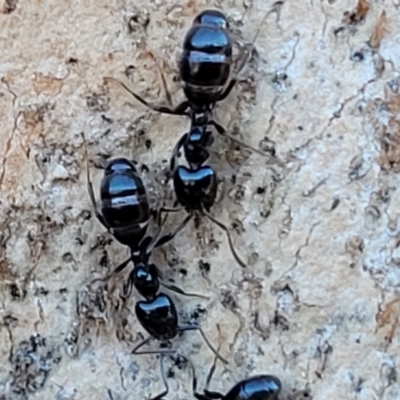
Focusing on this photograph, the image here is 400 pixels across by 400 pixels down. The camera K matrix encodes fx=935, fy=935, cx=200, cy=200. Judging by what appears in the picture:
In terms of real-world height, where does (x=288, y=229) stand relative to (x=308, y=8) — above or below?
below

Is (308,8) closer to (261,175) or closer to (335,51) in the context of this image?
(335,51)

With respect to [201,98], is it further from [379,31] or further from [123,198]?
[379,31]

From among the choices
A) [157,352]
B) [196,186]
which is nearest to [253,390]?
[157,352]

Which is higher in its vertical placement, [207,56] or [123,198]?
[207,56]

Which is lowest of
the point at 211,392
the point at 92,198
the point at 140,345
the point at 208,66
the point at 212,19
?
the point at 211,392

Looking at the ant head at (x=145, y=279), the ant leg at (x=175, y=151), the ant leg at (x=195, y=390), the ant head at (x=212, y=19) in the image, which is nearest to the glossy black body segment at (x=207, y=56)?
the ant head at (x=212, y=19)

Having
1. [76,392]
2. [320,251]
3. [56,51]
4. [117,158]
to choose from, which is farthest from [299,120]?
[76,392]

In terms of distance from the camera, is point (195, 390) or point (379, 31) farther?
point (195, 390)
